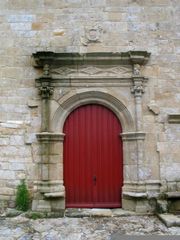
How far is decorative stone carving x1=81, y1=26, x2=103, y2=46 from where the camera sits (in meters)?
5.39

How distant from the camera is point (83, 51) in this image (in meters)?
5.35

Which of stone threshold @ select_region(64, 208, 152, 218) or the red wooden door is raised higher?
the red wooden door

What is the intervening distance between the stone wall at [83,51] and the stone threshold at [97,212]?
75 centimetres

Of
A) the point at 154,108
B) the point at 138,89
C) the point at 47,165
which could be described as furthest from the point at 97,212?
the point at 138,89

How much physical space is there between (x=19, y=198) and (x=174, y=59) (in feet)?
12.4

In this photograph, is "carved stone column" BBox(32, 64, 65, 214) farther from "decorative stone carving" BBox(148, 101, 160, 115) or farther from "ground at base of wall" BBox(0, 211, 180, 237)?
"decorative stone carving" BBox(148, 101, 160, 115)

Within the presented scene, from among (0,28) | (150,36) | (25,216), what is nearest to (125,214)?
(25,216)

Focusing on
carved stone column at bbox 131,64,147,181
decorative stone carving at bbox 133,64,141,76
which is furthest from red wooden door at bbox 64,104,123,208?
decorative stone carving at bbox 133,64,141,76

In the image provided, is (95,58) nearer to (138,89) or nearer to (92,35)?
(92,35)

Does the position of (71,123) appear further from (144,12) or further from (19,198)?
(144,12)

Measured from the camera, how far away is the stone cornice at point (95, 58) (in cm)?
516

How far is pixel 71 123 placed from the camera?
5297mm

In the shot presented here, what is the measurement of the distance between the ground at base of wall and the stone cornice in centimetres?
271

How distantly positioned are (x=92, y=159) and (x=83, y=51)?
6.60 feet
